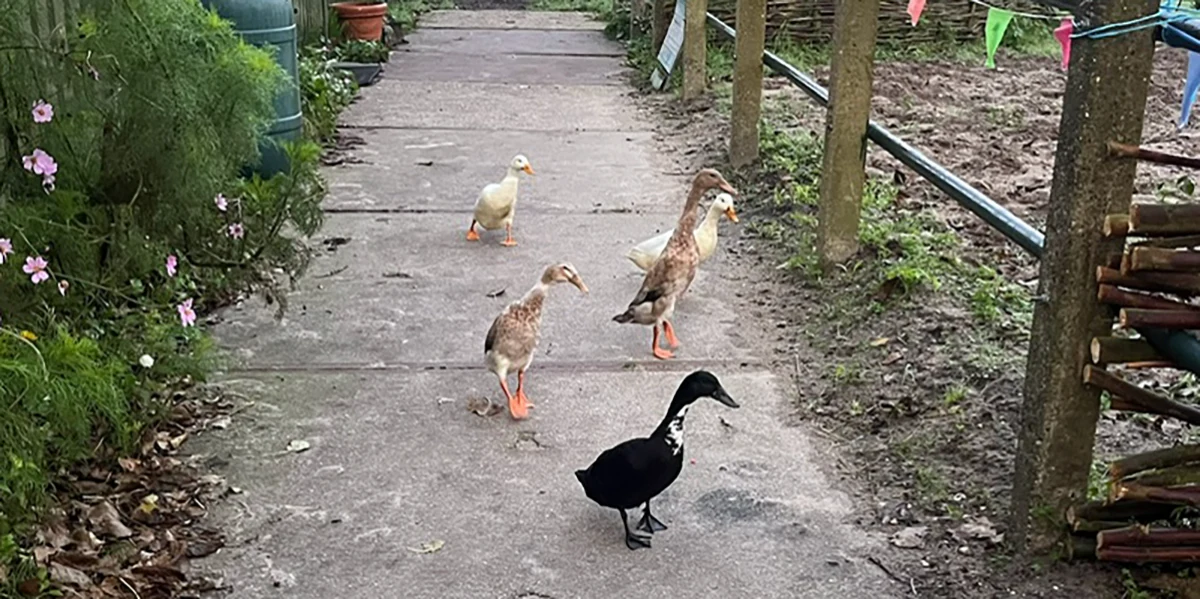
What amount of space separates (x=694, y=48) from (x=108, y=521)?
20.6 ft

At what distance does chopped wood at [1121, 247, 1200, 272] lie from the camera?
8.07 ft

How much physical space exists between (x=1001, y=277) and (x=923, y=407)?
1196mm

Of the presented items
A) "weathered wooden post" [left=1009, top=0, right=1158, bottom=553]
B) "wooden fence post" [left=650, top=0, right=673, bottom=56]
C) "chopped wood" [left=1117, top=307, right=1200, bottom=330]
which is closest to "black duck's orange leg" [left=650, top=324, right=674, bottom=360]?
"weathered wooden post" [left=1009, top=0, right=1158, bottom=553]

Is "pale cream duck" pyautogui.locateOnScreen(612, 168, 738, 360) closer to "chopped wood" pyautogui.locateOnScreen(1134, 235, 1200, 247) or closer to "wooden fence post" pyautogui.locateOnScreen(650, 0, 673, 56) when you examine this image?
"chopped wood" pyautogui.locateOnScreen(1134, 235, 1200, 247)

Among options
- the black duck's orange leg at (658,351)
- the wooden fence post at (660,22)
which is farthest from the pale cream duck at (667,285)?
the wooden fence post at (660,22)

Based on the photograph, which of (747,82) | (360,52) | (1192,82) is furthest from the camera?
(360,52)

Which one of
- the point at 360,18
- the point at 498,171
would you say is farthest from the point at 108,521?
the point at 360,18

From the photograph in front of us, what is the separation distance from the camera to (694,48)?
8562 millimetres

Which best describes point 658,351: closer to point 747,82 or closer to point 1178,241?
point 1178,241

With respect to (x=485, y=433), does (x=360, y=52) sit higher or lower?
higher

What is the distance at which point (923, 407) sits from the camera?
371 cm

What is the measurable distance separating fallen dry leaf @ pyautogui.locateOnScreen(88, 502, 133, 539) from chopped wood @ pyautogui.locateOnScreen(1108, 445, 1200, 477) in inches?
94.5

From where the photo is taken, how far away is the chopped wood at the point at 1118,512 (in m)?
2.69

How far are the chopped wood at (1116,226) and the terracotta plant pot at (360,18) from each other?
9442 millimetres
